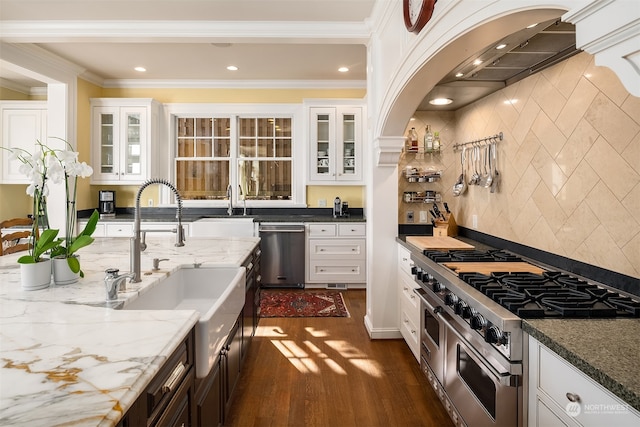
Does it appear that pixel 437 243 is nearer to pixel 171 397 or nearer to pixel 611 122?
pixel 611 122

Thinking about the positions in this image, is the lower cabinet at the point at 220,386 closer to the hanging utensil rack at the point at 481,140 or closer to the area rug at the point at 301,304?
the area rug at the point at 301,304

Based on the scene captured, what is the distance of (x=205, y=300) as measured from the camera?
2.08m

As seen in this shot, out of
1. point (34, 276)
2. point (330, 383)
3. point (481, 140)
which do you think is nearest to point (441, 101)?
point (481, 140)

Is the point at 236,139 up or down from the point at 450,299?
up

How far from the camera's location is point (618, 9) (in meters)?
0.76

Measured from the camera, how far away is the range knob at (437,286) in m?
1.96

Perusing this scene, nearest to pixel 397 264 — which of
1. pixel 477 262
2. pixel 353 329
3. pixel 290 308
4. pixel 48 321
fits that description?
pixel 353 329

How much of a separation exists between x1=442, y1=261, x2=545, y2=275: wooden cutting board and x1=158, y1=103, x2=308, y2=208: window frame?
10.6 ft

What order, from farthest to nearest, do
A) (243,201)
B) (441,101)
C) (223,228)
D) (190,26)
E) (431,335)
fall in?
(243,201), (223,228), (190,26), (441,101), (431,335)

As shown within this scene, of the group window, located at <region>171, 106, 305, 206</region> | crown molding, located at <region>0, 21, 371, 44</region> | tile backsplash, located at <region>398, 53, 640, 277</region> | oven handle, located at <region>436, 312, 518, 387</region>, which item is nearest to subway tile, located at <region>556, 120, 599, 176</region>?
tile backsplash, located at <region>398, 53, 640, 277</region>

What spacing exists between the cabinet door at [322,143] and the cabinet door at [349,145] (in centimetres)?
7

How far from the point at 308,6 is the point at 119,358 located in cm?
278

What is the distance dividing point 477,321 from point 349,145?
3.76m

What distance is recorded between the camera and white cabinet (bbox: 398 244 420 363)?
2.49 metres
